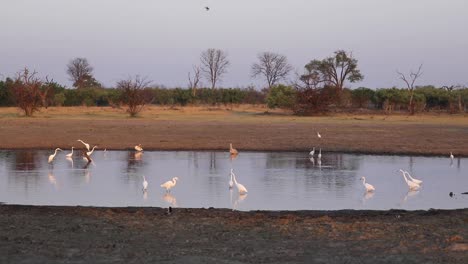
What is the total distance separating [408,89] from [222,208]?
60997 mm

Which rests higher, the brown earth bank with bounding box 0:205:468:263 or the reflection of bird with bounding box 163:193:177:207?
the brown earth bank with bounding box 0:205:468:263

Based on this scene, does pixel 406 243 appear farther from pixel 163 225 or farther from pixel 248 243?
pixel 163 225

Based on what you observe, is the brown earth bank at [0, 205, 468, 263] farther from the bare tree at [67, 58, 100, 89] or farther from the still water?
the bare tree at [67, 58, 100, 89]

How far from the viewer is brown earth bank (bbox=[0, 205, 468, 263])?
9359mm

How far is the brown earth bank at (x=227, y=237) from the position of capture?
9.36m

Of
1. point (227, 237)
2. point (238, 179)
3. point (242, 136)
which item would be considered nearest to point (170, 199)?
point (238, 179)

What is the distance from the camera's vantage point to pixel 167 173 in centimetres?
2272

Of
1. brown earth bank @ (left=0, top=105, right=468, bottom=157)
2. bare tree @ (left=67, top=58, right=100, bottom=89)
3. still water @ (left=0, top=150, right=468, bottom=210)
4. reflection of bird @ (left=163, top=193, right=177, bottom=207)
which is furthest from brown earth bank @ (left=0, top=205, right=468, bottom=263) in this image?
bare tree @ (left=67, top=58, right=100, bottom=89)

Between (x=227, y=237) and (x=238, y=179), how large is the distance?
405 inches

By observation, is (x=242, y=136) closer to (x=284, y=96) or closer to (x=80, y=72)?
(x=284, y=96)

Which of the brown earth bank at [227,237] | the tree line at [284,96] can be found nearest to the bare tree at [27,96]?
the tree line at [284,96]

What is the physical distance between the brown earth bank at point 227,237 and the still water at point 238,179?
260cm

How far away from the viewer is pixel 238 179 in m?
21.2

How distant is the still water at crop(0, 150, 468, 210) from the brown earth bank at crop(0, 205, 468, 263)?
260 centimetres
